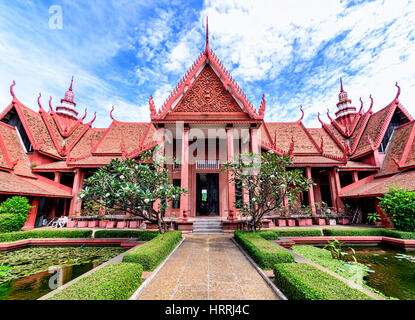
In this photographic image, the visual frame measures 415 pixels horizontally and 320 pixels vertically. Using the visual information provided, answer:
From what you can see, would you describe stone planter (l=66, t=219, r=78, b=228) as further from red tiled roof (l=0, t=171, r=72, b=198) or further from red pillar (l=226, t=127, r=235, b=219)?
red pillar (l=226, t=127, r=235, b=219)

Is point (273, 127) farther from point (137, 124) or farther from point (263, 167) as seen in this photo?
point (137, 124)

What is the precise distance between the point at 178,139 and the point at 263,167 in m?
7.32

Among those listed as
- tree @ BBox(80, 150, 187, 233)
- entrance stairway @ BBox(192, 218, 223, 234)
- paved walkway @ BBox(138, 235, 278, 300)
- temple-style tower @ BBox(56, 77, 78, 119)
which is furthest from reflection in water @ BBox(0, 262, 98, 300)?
temple-style tower @ BBox(56, 77, 78, 119)

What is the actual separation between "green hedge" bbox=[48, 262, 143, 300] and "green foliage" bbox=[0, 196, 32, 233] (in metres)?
8.28

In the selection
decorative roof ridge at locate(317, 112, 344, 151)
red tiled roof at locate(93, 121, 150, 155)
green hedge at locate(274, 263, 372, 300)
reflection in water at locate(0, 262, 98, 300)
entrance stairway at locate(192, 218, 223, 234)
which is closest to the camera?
green hedge at locate(274, 263, 372, 300)

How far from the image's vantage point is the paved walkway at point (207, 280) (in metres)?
2.89

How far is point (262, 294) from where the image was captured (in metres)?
2.94

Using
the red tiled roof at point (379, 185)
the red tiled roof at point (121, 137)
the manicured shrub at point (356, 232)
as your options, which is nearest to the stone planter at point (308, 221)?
the red tiled roof at point (379, 185)

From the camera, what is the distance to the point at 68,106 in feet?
62.7

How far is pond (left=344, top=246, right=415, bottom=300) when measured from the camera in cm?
377

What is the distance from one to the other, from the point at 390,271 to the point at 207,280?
5.00 m

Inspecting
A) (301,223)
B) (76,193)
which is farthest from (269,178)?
(76,193)

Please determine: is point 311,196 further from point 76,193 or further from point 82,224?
point 76,193
